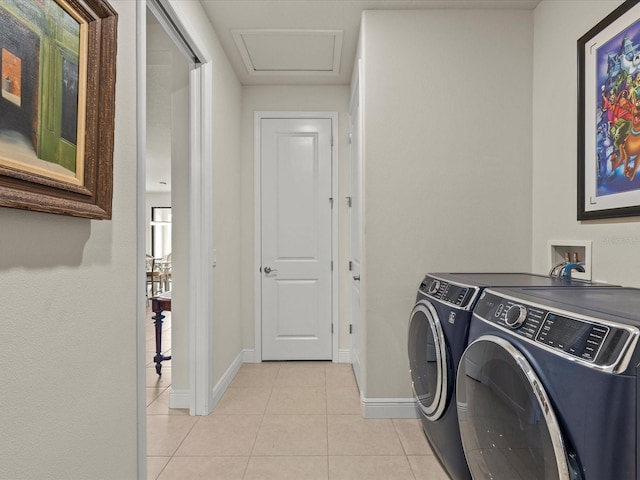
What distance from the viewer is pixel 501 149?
97.3 inches

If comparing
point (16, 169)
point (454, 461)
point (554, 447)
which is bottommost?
point (454, 461)

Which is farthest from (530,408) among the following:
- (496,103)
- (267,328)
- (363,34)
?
(267,328)

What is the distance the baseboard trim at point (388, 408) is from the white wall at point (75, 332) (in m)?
1.43

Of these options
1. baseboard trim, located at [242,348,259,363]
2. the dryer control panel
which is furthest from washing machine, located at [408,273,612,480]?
baseboard trim, located at [242,348,259,363]

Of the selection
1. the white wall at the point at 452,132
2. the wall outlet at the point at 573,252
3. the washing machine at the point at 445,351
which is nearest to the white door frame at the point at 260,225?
the white wall at the point at 452,132

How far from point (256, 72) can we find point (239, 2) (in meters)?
0.95

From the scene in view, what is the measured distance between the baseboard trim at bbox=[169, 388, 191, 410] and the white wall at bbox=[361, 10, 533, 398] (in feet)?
5.21

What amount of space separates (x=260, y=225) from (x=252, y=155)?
0.65m

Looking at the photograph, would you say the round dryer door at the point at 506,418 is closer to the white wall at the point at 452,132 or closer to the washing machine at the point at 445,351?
the washing machine at the point at 445,351

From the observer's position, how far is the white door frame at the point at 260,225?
3.60 m

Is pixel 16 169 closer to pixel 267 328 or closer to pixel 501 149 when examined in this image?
pixel 501 149

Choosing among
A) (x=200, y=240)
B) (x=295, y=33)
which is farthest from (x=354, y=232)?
(x=295, y=33)

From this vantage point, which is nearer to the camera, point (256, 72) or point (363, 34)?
point (363, 34)

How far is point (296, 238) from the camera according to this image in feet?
11.9
